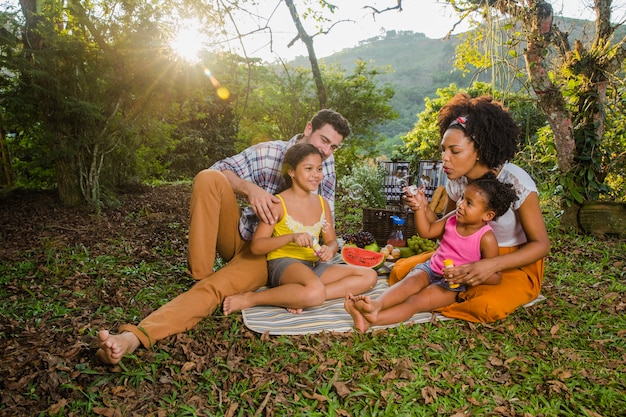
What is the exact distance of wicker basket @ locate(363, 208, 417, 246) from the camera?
494 cm

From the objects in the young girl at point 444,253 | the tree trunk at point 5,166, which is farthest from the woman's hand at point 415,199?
the tree trunk at point 5,166

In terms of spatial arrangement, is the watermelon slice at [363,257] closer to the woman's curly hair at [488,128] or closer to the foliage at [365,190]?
the woman's curly hair at [488,128]

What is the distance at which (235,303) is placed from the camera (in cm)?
292

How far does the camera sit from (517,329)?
2852mm

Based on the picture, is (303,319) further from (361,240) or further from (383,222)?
(383,222)

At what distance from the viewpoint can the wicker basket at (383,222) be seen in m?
4.94

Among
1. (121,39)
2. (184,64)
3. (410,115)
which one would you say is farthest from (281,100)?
(410,115)

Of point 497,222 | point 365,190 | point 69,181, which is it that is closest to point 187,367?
point 497,222

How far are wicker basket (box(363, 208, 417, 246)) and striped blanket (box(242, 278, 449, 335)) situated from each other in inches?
78.6

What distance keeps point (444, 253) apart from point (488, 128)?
0.98m

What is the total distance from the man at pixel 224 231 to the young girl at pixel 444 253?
2.90 ft

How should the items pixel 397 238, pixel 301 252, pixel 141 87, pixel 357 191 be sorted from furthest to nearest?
pixel 141 87
pixel 357 191
pixel 397 238
pixel 301 252

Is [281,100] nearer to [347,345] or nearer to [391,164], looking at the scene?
[391,164]

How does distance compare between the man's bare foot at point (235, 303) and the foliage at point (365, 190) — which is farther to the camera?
the foliage at point (365, 190)
